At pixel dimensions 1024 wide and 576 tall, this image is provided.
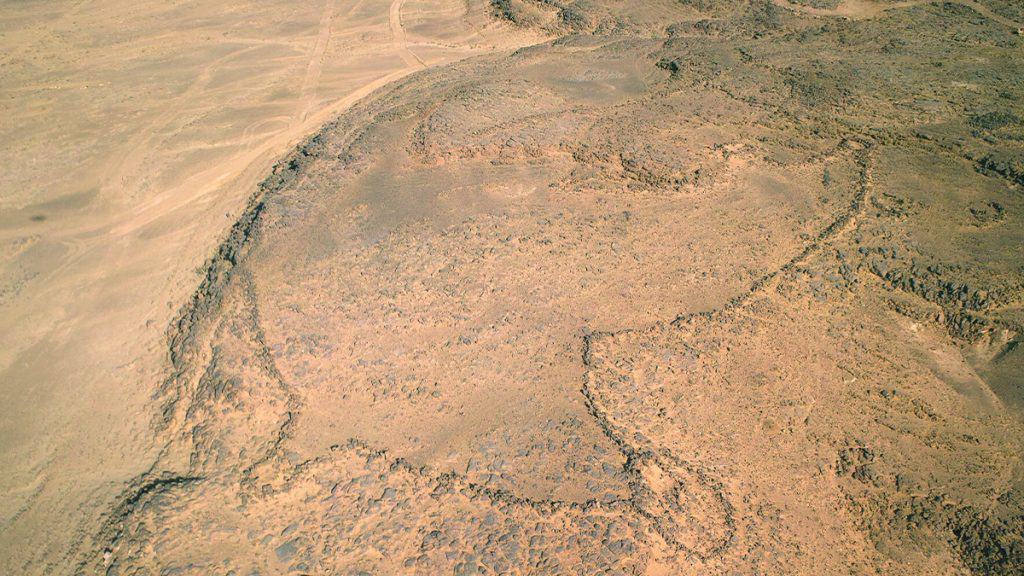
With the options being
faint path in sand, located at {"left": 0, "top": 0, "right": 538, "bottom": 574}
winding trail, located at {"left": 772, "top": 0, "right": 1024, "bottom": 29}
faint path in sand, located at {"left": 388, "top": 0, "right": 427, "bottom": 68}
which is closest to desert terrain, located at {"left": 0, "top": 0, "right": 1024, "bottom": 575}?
faint path in sand, located at {"left": 0, "top": 0, "right": 538, "bottom": 574}

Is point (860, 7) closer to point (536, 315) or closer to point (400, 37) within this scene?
point (400, 37)

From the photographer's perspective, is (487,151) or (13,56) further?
(13,56)

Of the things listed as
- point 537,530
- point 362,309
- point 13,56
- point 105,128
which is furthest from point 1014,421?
point 13,56

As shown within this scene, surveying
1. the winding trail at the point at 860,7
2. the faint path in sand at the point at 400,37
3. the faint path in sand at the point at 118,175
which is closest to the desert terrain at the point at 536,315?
the faint path in sand at the point at 118,175

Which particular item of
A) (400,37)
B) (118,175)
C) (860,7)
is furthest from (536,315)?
(860,7)

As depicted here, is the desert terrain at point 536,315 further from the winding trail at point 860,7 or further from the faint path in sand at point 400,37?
the winding trail at point 860,7

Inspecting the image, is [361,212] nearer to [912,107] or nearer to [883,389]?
[883,389]

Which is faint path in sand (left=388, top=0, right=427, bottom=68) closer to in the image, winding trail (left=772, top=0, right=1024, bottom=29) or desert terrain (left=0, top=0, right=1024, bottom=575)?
desert terrain (left=0, top=0, right=1024, bottom=575)

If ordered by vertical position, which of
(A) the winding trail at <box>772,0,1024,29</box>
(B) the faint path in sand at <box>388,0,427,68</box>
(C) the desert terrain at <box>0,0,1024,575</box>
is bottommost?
(C) the desert terrain at <box>0,0,1024,575</box>
